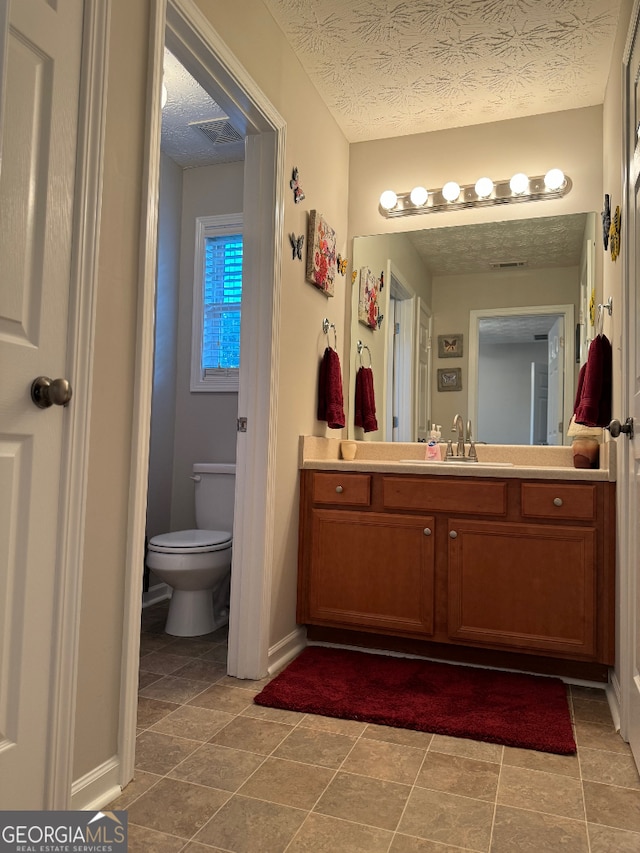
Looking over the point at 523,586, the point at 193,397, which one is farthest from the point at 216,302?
the point at 523,586

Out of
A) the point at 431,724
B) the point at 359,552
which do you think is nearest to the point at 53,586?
the point at 431,724

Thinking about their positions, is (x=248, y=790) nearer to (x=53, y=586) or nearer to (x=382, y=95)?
(x=53, y=586)

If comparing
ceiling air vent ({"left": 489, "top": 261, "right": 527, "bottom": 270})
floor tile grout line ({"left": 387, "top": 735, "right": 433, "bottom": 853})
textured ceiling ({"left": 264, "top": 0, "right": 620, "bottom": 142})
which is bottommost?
floor tile grout line ({"left": 387, "top": 735, "right": 433, "bottom": 853})

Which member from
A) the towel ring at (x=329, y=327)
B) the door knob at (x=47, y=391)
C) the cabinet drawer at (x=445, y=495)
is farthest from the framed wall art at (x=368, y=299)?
the door knob at (x=47, y=391)

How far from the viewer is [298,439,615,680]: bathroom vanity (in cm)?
228

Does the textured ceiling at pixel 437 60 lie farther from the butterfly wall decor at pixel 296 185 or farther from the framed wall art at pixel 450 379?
the framed wall art at pixel 450 379

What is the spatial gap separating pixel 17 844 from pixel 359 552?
1.66 m

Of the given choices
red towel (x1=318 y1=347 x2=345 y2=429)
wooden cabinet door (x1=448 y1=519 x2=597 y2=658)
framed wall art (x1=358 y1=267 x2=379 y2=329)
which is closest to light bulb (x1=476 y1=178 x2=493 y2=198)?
framed wall art (x1=358 y1=267 x2=379 y2=329)

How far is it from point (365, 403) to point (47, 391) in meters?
2.06

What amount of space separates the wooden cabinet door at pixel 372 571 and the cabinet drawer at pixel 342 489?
49 mm

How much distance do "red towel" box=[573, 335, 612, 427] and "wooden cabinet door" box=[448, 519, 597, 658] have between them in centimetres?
42

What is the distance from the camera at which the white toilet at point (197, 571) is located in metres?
2.68

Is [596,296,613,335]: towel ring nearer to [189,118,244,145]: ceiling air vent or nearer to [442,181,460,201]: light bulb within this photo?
[442,181,460,201]: light bulb

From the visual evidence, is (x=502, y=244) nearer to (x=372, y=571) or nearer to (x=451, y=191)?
(x=451, y=191)
